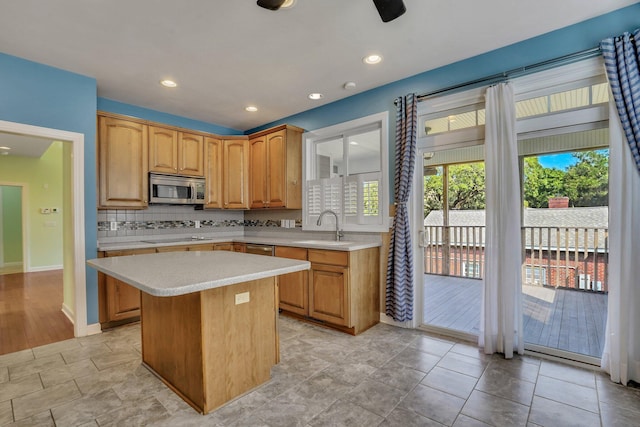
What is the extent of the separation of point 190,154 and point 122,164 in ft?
2.82

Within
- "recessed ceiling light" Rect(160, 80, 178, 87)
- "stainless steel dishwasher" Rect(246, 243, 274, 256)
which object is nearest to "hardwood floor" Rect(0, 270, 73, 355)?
"stainless steel dishwasher" Rect(246, 243, 274, 256)

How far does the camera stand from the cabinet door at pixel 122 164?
3.49 meters

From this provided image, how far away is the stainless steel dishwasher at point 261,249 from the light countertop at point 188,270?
4.32 ft

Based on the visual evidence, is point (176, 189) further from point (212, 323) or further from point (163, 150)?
point (212, 323)

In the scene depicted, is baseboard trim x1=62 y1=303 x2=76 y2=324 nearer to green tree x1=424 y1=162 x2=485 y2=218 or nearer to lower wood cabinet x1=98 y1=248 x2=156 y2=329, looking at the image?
lower wood cabinet x1=98 y1=248 x2=156 y2=329

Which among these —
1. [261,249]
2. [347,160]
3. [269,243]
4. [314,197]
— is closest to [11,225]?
[261,249]

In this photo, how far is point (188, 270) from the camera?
1.86m

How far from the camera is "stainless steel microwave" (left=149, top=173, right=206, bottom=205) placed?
12.8ft

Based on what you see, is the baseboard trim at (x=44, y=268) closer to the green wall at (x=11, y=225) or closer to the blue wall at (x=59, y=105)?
the green wall at (x=11, y=225)

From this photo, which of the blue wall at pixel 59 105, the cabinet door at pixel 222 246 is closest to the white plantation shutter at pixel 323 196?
the cabinet door at pixel 222 246

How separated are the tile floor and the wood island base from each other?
0.30ft

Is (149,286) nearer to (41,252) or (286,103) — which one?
(286,103)

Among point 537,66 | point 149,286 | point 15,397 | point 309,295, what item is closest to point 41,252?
point 15,397

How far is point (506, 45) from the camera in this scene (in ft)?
8.71
